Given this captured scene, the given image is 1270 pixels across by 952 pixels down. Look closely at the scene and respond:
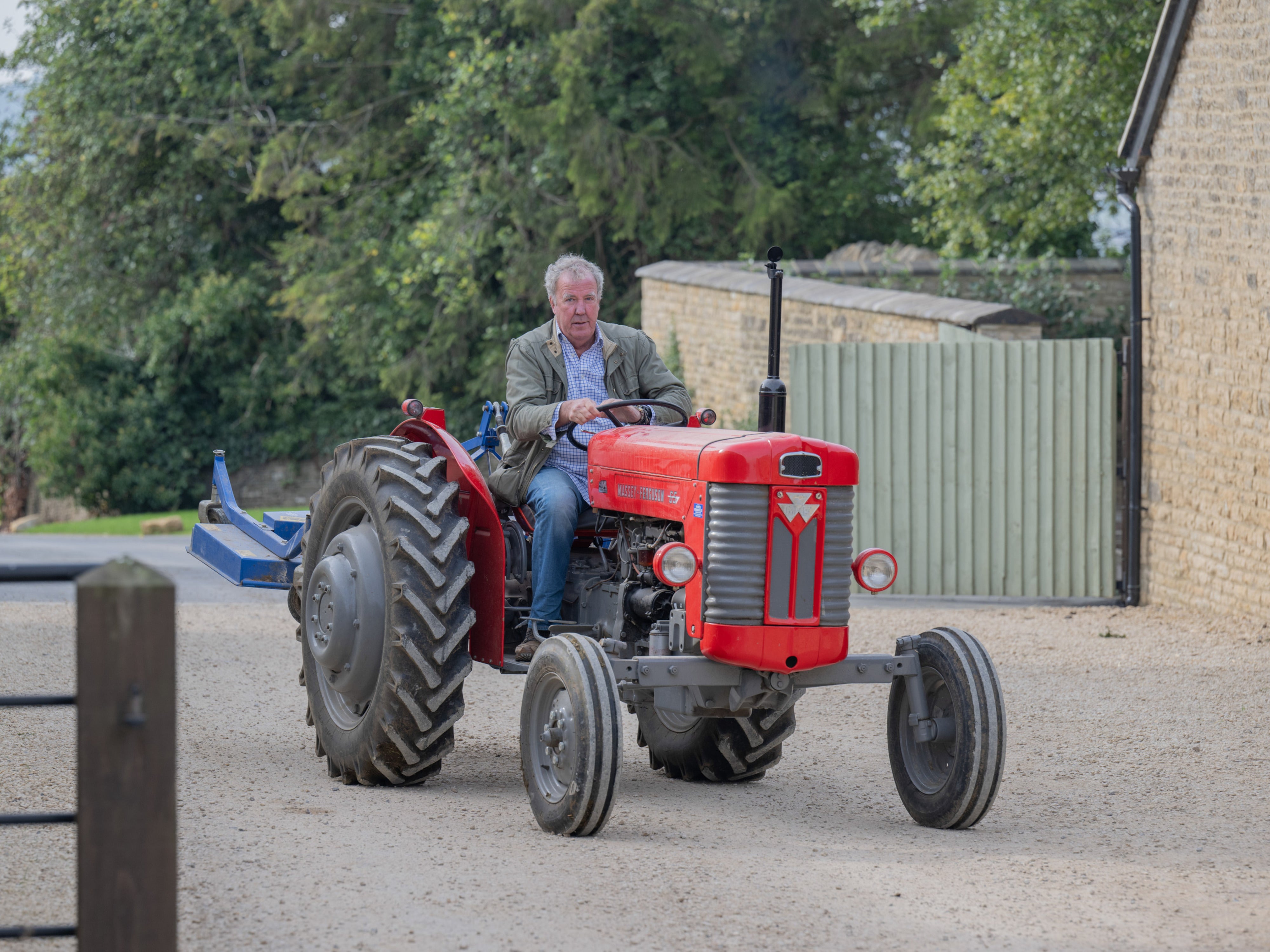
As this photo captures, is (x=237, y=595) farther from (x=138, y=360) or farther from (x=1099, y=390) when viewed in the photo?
(x=138, y=360)

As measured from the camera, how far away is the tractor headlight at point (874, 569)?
17.0ft

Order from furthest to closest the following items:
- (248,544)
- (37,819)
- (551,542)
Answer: (248,544)
(551,542)
(37,819)

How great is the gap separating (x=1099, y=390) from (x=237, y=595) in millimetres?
6928

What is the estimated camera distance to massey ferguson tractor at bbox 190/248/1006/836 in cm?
501

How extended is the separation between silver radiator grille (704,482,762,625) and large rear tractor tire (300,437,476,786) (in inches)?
39.9

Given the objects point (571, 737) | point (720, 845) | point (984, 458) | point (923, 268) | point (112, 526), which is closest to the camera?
point (571, 737)

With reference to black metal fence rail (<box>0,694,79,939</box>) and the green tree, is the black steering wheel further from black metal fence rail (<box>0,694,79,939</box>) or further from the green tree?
the green tree

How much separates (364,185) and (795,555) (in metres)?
22.1

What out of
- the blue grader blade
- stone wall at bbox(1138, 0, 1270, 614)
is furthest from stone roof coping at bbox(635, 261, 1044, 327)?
the blue grader blade

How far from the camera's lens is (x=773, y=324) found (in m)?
5.36

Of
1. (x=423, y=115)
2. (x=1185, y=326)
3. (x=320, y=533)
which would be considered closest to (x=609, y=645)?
(x=320, y=533)

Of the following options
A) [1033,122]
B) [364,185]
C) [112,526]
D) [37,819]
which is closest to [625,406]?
[37,819]

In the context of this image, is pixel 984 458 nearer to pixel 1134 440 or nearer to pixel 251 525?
pixel 1134 440

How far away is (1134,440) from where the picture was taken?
1149cm
